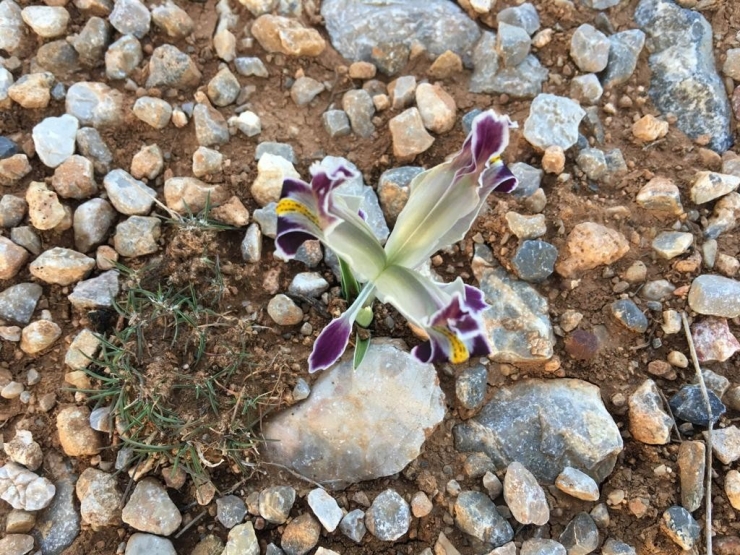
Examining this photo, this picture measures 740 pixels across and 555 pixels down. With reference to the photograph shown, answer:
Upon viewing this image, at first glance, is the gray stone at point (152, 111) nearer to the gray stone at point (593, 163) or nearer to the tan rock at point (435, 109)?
the tan rock at point (435, 109)

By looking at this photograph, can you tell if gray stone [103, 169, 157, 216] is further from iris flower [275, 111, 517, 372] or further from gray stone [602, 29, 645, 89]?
gray stone [602, 29, 645, 89]

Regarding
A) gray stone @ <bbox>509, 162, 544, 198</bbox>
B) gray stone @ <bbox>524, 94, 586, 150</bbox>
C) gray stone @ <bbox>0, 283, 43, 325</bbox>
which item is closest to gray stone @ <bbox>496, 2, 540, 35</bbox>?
gray stone @ <bbox>524, 94, 586, 150</bbox>

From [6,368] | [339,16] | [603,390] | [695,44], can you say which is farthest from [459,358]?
[695,44]

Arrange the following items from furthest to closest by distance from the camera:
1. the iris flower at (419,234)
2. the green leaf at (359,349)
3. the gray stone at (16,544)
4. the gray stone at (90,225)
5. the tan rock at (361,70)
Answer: the tan rock at (361,70)
the gray stone at (90,225)
the green leaf at (359,349)
the gray stone at (16,544)
the iris flower at (419,234)

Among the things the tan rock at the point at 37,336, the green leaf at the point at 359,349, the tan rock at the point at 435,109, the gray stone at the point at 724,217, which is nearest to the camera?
the green leaf at the point at 359,349

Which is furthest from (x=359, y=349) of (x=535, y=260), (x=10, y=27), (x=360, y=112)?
(x=10, y=27)

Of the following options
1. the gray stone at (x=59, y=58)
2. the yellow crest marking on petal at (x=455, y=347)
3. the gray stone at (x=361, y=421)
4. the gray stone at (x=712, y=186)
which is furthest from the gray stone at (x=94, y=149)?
the gray stone at (x=712, y=186)

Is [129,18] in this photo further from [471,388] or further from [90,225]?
[471,388]
